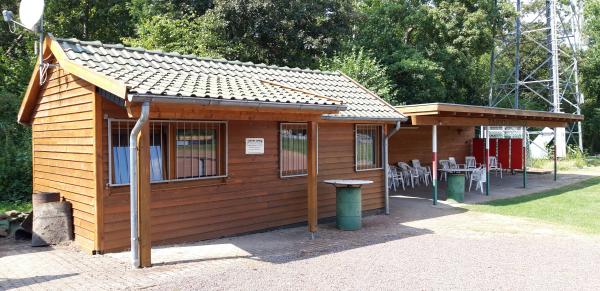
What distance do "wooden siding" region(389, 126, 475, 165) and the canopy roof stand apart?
3.21 metres

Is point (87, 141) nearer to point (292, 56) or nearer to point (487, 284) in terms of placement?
point (487, 284)

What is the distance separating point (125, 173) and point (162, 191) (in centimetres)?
62

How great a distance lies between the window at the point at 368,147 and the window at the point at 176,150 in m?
3.56

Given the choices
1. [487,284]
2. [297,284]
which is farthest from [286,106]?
Answer: [487,284]

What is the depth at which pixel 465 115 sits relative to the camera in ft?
41.0

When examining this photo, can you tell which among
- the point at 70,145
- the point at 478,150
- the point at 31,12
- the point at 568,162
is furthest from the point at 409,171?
the point at 568,162

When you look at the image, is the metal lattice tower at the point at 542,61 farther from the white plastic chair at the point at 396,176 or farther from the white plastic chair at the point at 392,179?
the white plastic chair at the point at 392,179

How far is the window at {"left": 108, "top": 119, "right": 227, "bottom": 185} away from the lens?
7047mm

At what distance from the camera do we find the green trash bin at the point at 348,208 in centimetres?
895

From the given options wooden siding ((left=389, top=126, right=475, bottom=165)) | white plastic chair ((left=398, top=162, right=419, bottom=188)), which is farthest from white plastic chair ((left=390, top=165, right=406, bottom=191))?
wooden siding ((left=389, top=126, right=475, bottom=165))

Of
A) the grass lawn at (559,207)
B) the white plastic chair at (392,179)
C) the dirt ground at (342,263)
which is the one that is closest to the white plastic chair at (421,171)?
the white plastic chair at (392,179)

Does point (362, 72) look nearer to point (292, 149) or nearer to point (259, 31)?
point (259, 31)

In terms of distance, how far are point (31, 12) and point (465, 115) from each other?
1002 centimetres

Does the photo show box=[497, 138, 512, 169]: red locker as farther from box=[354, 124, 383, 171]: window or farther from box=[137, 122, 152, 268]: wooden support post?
box=[137, 122, 152, 268]: wooden support post
